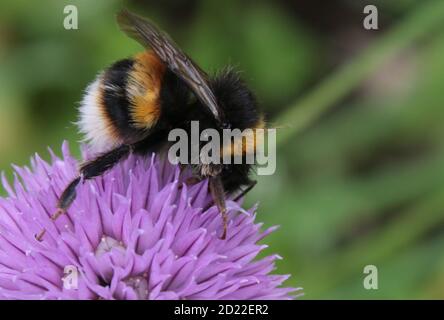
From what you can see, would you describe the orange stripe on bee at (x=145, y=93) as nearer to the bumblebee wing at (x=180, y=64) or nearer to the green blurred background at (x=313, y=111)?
the bumblebee wing at (x=180, y=64)

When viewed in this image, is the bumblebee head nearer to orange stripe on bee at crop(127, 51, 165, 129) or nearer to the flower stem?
orange stripe on bee at crop(127, 51, 165, 129)

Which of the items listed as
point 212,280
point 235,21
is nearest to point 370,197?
point 235,21

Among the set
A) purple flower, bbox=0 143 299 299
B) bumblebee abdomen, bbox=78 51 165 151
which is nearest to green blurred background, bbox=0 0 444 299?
purple flower, bbox=0 143 299 299

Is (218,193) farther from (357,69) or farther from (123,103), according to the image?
(357,69)

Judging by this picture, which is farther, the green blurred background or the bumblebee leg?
the green blurred background

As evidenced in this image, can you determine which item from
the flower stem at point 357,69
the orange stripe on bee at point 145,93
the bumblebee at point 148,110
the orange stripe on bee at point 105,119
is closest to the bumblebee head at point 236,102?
the bumblebee at point 148,110

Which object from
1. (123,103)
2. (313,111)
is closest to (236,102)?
(123,103)
